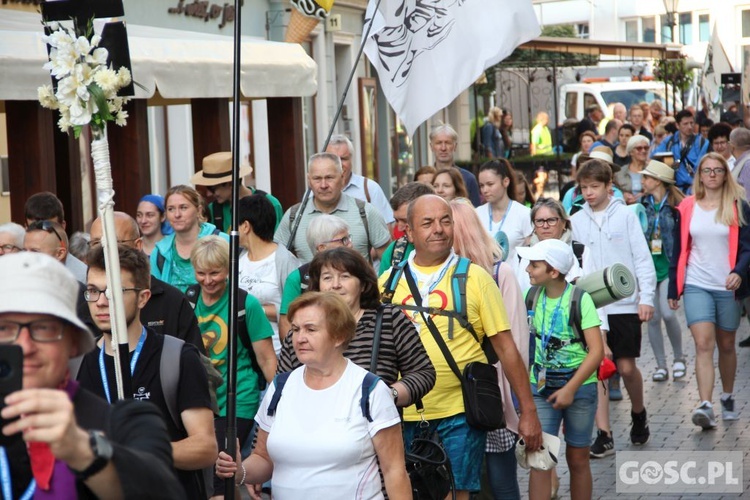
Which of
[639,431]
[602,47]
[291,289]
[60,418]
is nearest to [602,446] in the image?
[639,431]

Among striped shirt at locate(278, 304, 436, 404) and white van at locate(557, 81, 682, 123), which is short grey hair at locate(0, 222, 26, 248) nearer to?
striped shirt at locate(278, 304, 436, 404)

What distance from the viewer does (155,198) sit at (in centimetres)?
873

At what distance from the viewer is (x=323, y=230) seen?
→ 7.12m

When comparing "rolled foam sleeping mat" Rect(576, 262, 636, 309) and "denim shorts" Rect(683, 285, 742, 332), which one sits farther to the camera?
"denim shorts" Rect(683, 285, 742, 332)

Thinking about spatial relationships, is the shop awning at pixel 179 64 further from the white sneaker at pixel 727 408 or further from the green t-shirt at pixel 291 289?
the white sneaker at pixel 727 408

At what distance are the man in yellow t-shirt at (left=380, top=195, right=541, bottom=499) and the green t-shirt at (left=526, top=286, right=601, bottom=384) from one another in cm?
95

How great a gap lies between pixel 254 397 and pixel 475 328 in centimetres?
126

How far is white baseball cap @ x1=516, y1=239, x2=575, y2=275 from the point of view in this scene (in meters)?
6.92

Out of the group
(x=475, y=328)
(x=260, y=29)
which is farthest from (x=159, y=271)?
(x=260, y=29)

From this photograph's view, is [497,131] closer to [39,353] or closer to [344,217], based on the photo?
[344,217]

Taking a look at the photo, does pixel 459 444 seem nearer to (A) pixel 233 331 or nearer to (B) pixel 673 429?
(A) pixel 233 331

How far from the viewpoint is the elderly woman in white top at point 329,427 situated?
14.9 ft

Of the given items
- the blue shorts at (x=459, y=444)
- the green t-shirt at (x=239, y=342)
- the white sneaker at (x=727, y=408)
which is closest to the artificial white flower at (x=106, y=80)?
the blue shorts at (x=459, y=444)

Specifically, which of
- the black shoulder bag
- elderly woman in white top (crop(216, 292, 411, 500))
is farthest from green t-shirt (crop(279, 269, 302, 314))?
elderly woman in white top (crop(216, 292, 411, 500))
